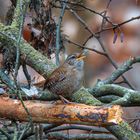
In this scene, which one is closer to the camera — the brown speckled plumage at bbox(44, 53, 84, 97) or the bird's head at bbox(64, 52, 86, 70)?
the brown speckled plumage at bbox(44, 53, 84, 97)

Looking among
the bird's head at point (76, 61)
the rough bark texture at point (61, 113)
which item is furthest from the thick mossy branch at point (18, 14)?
the rough bark texture at point (61, 113)

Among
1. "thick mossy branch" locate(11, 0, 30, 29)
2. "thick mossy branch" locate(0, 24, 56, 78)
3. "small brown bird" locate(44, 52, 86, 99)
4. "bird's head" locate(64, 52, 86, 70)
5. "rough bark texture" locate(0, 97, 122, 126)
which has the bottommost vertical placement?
"rough bark texture" locate(0, 97, 122, 126)

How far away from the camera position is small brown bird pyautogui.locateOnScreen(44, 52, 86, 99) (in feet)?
12.3

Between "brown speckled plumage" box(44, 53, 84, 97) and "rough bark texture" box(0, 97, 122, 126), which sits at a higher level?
"brown speckled plumage" box(44, 53, 84, 97)

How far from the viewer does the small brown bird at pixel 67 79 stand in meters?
3.74

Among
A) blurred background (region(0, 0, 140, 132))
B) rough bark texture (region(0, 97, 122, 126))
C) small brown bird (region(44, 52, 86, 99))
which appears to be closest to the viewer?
rough bark texture (region(0, 97, 122, 126))

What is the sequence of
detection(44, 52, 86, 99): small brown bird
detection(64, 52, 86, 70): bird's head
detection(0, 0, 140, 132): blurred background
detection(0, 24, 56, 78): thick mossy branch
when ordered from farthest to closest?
detection(0, 0, 140, 132): blurred background < detection(0, 24, 56, 78): thick mossy branch < detection(64, 52, 86, 70): bird's head < detection(44, 52, 86, 99): small brown bird

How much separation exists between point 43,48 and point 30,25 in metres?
0.20

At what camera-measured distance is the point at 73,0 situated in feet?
18.1

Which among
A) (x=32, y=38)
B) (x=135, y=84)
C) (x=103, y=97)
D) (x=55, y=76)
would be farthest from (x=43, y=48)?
(x=135, y=84)

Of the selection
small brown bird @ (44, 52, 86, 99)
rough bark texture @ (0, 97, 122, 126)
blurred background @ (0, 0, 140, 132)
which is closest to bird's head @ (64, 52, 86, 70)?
small brown bird @ (44, 52, 86, 99)

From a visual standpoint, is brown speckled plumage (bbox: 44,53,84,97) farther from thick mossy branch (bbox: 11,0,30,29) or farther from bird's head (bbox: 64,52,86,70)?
thick mossy branch (bbox: 11,0,30,29)

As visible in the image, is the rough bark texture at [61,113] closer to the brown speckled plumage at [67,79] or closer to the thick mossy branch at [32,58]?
the brown speckled plumage at [67,79]

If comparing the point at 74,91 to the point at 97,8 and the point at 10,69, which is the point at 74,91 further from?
the point at 97,8
